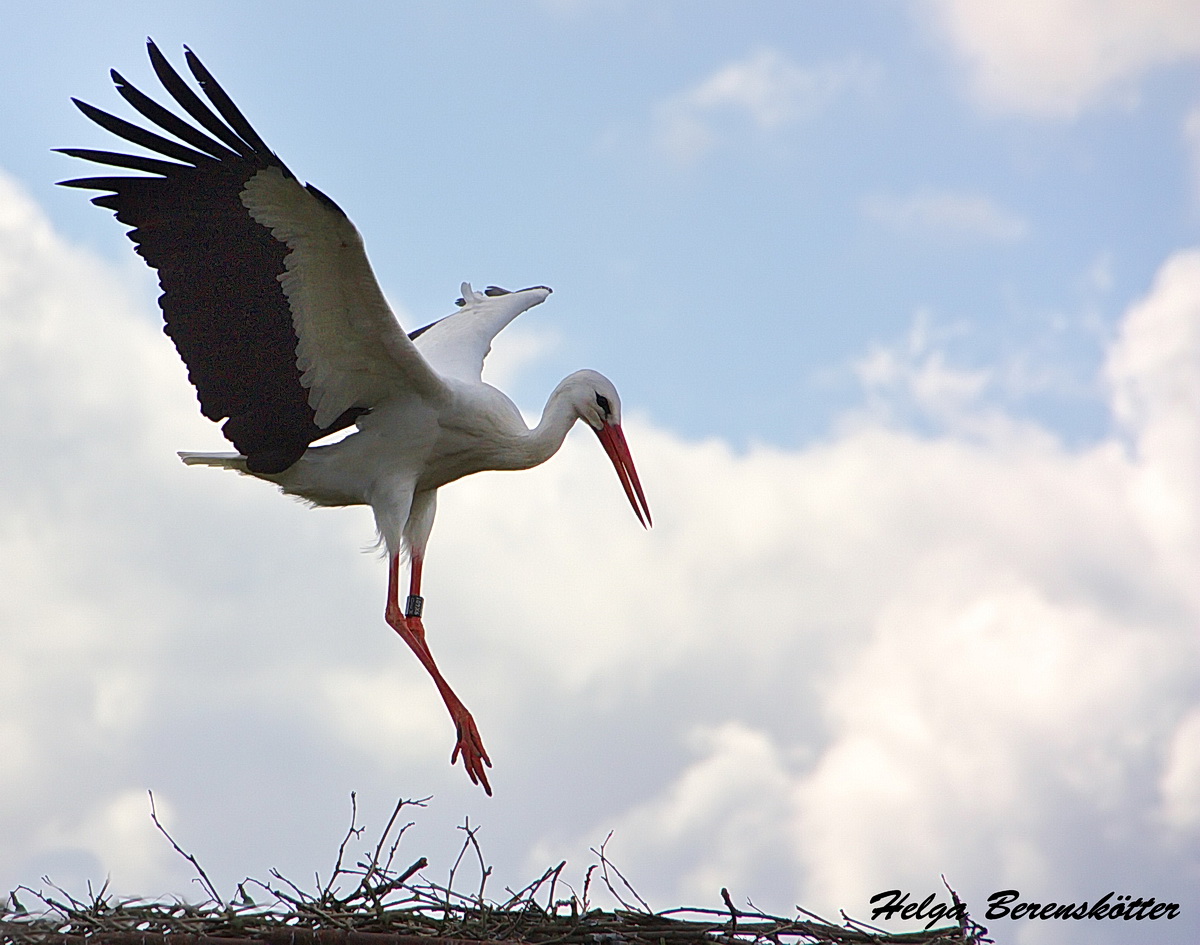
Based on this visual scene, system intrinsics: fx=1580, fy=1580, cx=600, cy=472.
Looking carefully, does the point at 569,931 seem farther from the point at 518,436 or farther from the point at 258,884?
the point at 518,436

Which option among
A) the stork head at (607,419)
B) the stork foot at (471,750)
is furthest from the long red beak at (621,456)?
the stork foot at (471,750)

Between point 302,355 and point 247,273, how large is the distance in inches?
17.0

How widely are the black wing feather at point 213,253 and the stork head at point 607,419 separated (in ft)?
4.42

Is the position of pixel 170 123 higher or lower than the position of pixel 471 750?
higher

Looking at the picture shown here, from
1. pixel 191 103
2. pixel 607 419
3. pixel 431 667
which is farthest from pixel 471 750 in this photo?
pixel 191 103

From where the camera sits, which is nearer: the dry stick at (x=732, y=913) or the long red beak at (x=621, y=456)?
the dry stick at (x=732, y=913)

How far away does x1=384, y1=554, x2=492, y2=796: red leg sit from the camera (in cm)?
628

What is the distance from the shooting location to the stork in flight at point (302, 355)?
18.5ft

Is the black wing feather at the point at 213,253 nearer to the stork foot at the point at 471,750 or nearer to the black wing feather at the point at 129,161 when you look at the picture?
the black wing feather at the point at 129,161

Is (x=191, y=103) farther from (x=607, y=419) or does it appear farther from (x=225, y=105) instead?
(x=607, y=419)

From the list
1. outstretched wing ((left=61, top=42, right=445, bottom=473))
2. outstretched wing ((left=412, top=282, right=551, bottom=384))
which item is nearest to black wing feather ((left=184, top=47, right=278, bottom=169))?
outstretched wing ((left=61, top=42, right=445, bottom=473))

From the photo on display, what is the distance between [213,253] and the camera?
5836 millimetres

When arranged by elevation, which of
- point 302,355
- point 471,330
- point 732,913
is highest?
point 471,330

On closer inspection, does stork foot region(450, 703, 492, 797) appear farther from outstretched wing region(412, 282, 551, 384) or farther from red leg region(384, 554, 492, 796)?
outstretched wing region(412, 282, 551, 384)
